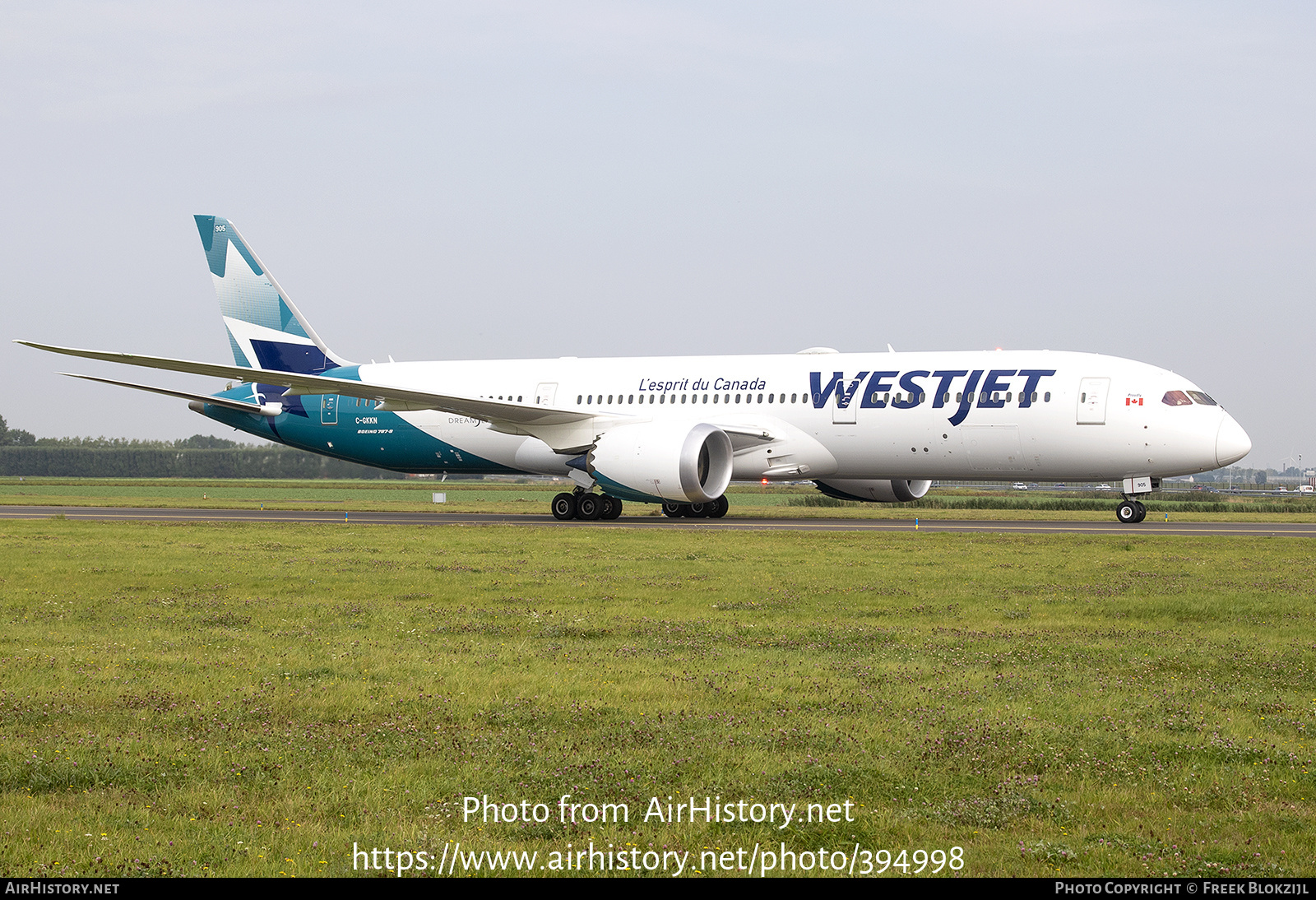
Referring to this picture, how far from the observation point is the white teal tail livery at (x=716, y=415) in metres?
25.5

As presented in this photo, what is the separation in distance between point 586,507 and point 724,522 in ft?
11.4

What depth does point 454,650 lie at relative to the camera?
9.59m

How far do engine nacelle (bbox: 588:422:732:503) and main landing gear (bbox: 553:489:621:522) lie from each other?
67.9 inches

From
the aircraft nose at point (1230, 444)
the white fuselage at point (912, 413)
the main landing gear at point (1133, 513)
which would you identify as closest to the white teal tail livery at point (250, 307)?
the white fuselage at point (912, 413)

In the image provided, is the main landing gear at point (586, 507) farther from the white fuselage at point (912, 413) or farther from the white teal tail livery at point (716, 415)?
the white fuselage at point (912, 413)

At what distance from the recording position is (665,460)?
25.8m

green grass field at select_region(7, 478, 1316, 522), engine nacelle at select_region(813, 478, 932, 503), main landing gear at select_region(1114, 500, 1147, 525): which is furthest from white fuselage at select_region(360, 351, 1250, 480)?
green grass field at select_region(7, 478, 1316, 522)

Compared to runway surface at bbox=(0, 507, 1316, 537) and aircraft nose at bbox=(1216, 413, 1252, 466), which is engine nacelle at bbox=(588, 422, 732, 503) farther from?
aircraft nose at bbox=(1216, 413, 1252, 466)

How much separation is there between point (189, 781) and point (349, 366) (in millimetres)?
30314

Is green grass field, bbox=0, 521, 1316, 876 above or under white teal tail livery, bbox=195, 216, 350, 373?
under

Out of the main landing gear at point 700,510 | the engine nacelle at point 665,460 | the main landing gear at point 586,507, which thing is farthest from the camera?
the main landing gear at point 700,510

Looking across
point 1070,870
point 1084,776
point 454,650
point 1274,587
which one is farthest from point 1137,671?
point 1274,587

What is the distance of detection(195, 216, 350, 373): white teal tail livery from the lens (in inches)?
1346

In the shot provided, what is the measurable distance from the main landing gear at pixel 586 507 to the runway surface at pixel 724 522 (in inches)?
13.0
